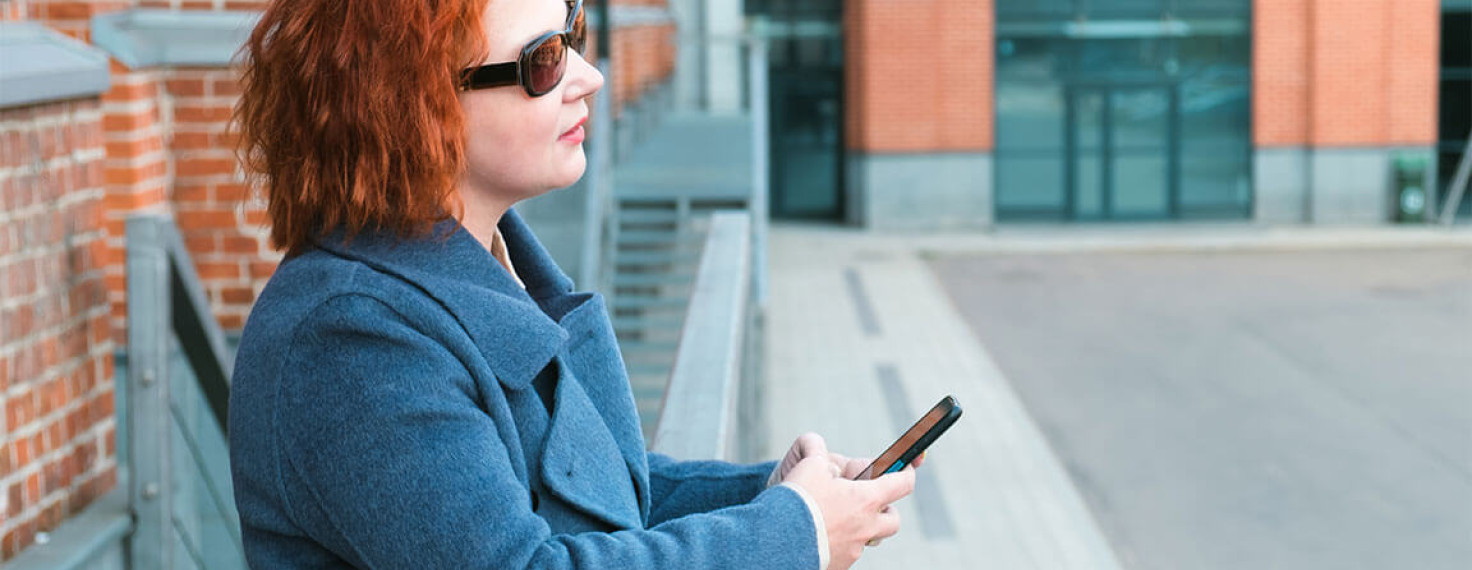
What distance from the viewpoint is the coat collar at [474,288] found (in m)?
1.48

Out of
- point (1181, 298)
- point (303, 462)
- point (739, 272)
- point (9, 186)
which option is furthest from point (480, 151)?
point (1181, 298)

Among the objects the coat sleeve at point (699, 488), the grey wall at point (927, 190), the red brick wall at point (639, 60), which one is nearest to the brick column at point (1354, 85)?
the grey wall at point (927, 190)

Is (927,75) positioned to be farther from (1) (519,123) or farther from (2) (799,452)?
(1) (519,123)

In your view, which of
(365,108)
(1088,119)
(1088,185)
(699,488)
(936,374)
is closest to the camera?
(365,108)

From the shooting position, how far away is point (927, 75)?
2344 centimetres

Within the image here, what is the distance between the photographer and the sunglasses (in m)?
1.53

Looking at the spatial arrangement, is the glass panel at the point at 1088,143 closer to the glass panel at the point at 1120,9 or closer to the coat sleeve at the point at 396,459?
the glass panel at the point at 1120,9

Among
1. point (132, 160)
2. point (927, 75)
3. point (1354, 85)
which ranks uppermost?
point (927, 75)

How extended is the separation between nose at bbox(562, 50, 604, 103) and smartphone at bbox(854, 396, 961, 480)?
0.43 meters

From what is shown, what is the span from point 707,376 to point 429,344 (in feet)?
5.91

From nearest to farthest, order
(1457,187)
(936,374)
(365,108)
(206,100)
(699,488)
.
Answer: (365,108) < (699,488) < (206,100) < (936,374) < (1457,187)

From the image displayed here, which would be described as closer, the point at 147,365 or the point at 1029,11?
the point at 147,365

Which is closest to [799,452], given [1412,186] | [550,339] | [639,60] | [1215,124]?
[550,339]

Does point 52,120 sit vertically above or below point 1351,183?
above
